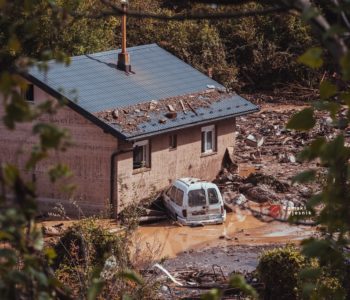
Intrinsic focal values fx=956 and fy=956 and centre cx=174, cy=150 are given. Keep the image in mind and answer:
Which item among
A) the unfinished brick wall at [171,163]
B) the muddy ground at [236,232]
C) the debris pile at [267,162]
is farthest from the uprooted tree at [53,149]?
the unfinished brick wall at [171,163]

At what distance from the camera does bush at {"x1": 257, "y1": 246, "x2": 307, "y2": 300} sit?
622 inches

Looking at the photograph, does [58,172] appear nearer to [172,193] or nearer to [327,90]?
[327,90]

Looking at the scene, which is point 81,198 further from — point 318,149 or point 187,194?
point 318,149

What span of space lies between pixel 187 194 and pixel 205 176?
12.6 ft

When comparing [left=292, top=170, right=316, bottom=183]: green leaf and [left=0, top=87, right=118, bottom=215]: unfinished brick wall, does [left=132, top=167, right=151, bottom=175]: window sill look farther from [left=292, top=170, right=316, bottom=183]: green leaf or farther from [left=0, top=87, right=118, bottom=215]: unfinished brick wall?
[left=292, top=170, right=316, bottom=183]: green leaf

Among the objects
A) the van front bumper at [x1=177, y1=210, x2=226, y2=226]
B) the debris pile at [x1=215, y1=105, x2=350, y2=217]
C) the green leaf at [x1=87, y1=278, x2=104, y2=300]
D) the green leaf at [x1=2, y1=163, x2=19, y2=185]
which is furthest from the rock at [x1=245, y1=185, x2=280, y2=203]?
the green leaf at [x1=2, y1=163, x2=19, y2=185]

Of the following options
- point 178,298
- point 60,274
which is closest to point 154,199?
point 178,298

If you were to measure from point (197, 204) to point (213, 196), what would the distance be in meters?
0.46

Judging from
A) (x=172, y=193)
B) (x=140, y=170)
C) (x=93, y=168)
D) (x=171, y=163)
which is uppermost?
(x=93, y=168)

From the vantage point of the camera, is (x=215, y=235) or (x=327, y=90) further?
(x=215, y=235)

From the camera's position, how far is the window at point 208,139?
2650 centimetres

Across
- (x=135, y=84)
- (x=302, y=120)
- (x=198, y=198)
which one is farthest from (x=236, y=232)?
(x=302, y=120)

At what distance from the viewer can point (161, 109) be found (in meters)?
24.8

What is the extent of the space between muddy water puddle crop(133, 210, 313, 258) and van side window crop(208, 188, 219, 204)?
0.61 metres
